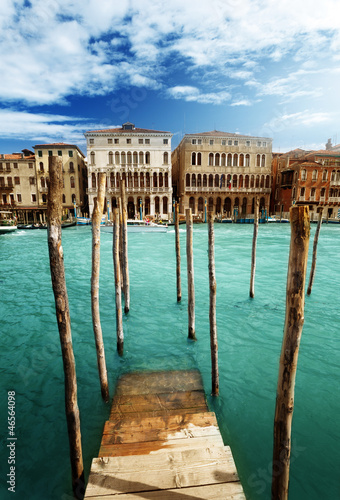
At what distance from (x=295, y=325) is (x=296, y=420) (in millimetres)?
2452

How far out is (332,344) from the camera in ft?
17.6

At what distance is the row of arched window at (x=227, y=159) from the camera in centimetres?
3584

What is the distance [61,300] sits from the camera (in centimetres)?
230

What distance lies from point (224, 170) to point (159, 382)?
35758mm

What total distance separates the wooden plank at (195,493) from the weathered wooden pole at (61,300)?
0.63 meters

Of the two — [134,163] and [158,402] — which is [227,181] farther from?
[158,402]

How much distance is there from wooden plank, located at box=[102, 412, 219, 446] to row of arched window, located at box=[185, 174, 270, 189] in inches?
1374

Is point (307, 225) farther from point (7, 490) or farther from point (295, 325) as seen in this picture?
point (7, 490)

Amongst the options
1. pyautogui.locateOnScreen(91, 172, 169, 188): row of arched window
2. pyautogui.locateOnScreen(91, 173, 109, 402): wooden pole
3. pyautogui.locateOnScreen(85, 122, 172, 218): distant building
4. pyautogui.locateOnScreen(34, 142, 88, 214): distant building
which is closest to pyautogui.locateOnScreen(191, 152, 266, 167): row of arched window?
pyautogui.locateOnScreen(85, 122, 172, 218): distant building

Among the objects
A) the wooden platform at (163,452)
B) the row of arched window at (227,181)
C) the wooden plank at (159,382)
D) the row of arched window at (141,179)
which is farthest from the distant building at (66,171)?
the wooden platform at (163,452)

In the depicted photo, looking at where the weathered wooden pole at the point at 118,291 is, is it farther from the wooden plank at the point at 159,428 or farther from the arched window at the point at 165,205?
the arched window at the point at 165,205

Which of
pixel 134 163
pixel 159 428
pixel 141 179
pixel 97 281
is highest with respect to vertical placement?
pixel 134 163

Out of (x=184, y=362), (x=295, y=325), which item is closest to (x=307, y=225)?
(x=295, y=325)

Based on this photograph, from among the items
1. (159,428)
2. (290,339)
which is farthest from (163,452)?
(290,339)
